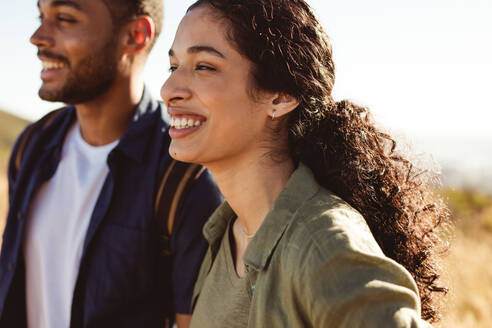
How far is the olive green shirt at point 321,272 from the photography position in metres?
1.39

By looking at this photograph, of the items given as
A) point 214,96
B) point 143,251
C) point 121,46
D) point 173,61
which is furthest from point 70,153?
point 214,96

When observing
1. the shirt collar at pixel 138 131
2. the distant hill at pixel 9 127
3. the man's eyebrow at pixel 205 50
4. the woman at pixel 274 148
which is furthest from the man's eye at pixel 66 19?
the distant hill at pixel 9 127

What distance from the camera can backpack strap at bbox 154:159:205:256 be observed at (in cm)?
244

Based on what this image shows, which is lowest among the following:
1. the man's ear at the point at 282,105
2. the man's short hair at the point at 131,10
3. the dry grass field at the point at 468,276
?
the dry grass field at the point at 468,276

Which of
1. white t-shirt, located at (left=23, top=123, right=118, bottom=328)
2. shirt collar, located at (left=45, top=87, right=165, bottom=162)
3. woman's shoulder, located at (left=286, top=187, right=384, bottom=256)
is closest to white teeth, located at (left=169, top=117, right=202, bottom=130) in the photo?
woman's shoulder, located at (left=286, top=187, right=384, bottom=256)

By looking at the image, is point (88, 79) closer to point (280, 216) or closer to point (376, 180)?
Answer: point (280, 216)

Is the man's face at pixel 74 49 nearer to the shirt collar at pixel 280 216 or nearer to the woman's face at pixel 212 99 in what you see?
the woman's face at pixel 212 99

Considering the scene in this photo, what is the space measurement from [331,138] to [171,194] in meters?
0.86

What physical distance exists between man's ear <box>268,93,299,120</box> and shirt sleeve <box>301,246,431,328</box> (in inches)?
26.8

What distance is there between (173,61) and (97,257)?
115cm

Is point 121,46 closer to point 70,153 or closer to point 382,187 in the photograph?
point 70,153

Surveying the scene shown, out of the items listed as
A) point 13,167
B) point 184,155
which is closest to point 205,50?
point 184,155

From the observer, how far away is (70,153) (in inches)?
119

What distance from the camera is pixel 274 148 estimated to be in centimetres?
202
